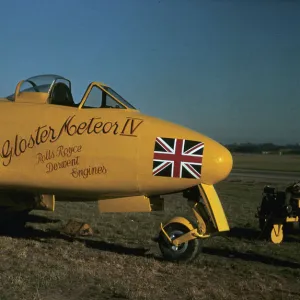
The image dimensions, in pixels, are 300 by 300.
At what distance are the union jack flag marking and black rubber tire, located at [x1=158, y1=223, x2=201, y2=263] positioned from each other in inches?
36.7

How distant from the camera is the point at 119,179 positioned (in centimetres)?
750

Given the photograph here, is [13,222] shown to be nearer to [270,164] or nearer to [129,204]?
[129,204]

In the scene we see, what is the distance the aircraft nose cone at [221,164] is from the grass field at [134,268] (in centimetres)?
145

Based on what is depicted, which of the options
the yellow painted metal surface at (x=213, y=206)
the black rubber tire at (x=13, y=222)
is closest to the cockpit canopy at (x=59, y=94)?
the yellow painted metal surface at (x=213, y=206)

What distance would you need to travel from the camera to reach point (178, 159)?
7289mm

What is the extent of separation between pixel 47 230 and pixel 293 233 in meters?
5.71

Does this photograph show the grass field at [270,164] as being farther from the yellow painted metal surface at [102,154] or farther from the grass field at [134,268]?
the yellow painted metal surface at [102,154]

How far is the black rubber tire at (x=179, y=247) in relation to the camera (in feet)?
24.5

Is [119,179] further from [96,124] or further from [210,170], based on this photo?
[210,170]

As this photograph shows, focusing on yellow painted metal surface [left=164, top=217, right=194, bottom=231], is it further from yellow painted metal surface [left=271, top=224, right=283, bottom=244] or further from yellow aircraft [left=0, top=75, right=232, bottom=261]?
yellow painted metal surface [left=271, top=224, right=283, bottom=244]

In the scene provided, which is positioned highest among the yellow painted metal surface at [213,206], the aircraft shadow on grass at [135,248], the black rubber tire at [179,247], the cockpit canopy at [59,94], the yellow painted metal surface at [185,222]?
the cockpit canopy at [59,94]

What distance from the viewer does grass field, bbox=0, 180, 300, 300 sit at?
571 centimetres

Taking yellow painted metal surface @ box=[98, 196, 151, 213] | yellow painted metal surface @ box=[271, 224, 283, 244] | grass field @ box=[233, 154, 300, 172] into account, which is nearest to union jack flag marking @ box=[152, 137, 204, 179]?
yellow painted metal surface @ box=[98, 196, 151, 213]

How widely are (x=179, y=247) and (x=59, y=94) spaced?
11.3 feet
